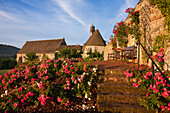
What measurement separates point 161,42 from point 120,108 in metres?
3.03

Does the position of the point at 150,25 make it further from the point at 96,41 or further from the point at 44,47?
the point at 44,47

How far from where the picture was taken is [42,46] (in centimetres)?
3381

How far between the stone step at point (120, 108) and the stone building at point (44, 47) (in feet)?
86.2

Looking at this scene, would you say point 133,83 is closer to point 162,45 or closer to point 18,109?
point 162,45

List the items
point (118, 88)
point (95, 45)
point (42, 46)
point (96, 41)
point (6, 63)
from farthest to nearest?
1. point (42, 46)
2. point (96, 41)
3. point (95, 45)
4. point (6, 63)
5. point (118, 88)

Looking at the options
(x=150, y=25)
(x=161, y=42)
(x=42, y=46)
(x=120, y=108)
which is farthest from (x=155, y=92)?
(x=42, y=46)

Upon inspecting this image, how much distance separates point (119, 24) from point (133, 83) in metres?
6.75

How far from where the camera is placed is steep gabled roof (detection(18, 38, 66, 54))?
31.4 metres

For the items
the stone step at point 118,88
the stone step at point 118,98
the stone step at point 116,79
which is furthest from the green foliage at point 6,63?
the stone step at point 118,98

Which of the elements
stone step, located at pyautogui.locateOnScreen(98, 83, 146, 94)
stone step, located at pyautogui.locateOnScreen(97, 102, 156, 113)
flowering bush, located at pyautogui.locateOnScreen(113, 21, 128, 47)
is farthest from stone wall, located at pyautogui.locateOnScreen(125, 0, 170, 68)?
flowering bush, located at pyautogui.locateOnScreen(113, 21, 128, 47)

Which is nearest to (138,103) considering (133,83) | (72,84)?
(133,83)

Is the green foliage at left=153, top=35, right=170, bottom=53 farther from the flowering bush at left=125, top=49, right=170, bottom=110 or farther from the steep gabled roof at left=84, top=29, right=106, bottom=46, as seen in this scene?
the steep gabled roof at left=84, top=29, right=106, bottom=46

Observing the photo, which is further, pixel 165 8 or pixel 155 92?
pixel 165 8

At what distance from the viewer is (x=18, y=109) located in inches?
132
